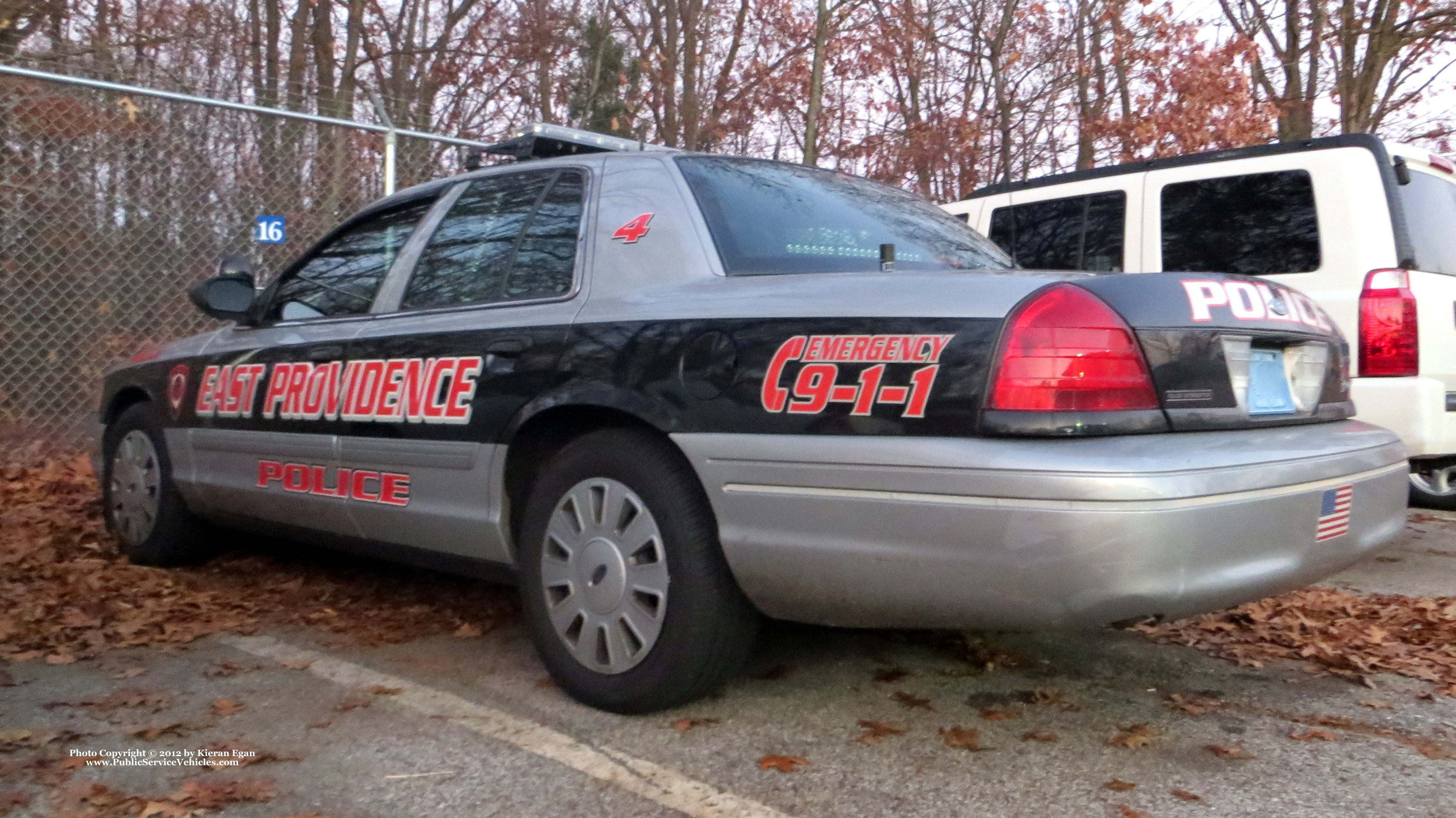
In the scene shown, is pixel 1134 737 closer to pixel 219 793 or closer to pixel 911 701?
pixel 911 701

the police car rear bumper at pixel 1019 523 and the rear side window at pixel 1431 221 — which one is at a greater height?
the rear side window at pixel 1431 221

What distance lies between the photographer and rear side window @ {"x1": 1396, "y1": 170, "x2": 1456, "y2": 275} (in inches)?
208

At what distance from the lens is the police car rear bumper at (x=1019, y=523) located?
2.40 metres

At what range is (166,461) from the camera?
191 inches

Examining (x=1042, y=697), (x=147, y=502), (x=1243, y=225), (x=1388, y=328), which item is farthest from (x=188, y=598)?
(x=1243, y=225)

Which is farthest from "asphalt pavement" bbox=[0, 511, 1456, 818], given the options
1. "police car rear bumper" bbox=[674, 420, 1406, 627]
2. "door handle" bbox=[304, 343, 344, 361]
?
"door handle" bbox=[304, 343, 344, 361]

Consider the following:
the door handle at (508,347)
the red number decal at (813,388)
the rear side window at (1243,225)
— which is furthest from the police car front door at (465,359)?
the rear side window at (1243,225)

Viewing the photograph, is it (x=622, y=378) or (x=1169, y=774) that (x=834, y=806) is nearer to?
(x=1169, y=774)

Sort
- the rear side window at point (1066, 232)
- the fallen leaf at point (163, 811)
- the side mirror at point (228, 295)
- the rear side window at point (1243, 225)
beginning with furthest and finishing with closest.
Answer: the rear side window at point (1066, 232)
the rear side window at point (1243, 225)
the side mirror at point (228, 295)
the fallen leaf at point (163, 811)

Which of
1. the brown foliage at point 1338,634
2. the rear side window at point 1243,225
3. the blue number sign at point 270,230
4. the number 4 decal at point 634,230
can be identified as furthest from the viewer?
the blue number sign at point 270,230

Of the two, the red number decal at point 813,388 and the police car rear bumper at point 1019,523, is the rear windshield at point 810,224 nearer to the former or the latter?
the red number decal at point 813,388

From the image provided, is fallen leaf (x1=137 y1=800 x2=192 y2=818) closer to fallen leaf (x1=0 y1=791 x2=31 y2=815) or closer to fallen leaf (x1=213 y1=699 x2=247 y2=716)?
fallen leaf (x1=0 y1=791 x2=31 y2=815)

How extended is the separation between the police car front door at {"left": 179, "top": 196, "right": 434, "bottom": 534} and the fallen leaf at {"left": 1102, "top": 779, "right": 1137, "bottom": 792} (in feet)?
8.21

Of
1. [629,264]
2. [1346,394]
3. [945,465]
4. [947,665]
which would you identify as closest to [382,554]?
[629,264]
